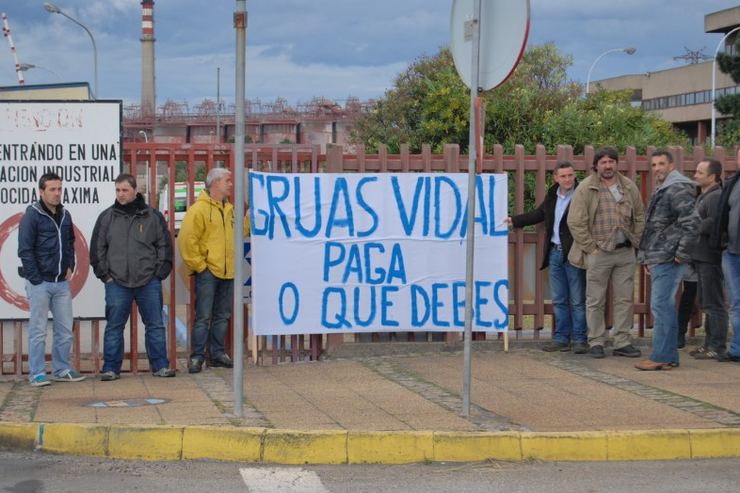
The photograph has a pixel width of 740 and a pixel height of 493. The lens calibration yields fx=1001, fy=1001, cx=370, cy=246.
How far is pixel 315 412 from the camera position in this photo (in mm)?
7309

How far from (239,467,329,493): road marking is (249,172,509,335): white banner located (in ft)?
11.0

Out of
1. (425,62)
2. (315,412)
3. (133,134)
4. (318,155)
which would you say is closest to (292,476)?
(315,412)

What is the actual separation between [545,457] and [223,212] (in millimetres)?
4243

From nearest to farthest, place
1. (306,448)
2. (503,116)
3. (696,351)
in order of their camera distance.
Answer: (306,448), (696,351), (503,116)

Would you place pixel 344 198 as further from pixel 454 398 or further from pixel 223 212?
pixel 454 398

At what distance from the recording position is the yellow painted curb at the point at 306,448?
6445 millimetres

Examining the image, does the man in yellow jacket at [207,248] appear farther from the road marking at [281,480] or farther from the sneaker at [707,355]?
the sneaker at [707,355]

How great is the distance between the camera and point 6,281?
9227 millimetres

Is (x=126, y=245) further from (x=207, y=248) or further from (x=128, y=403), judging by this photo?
(x=128, y=403)

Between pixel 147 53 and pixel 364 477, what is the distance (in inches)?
4111

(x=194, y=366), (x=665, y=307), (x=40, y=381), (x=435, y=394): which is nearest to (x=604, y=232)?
(x=665, y=307)

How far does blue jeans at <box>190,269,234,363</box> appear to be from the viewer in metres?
9.40

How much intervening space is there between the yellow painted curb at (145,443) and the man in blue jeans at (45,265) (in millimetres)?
2372

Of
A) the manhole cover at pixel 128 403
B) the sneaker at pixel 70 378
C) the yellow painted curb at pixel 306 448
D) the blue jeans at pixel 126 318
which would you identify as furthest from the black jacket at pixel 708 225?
the sneaker at pixel 70 378
